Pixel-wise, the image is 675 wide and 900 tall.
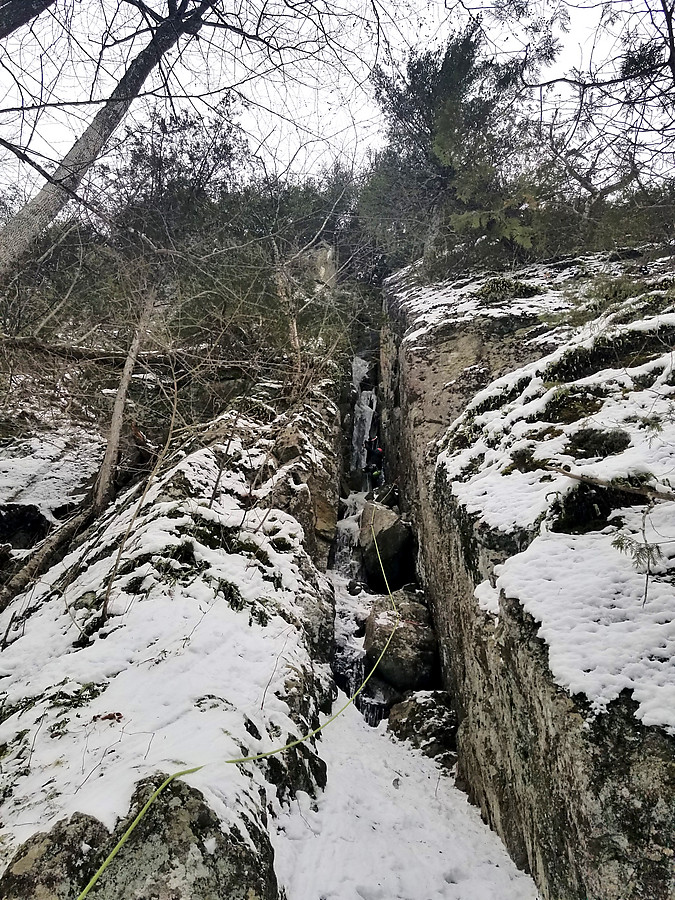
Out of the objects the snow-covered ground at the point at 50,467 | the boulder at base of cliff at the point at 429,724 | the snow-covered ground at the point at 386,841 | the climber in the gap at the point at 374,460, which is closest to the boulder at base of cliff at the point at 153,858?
the snow-covered ground at the point at 386,841

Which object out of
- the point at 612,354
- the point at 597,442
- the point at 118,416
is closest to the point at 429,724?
the point at 597,442

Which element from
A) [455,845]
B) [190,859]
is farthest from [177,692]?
[455,845]

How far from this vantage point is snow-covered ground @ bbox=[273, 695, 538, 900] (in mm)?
3344

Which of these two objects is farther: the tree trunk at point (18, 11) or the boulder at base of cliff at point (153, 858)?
the tree trunk at point (18, 11)

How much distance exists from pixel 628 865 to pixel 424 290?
12703mm

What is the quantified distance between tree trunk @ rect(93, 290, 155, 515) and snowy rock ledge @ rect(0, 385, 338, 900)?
64cm

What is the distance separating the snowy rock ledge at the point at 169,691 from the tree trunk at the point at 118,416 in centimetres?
64

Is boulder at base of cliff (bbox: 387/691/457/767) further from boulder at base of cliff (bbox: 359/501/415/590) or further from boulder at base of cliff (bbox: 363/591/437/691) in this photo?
boulder at base of cliff (bbox: 359/501/415/590)

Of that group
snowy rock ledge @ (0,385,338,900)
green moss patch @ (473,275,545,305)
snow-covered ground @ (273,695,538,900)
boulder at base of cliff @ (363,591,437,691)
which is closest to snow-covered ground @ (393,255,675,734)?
snow-covered ground @ (273,695,538,900)

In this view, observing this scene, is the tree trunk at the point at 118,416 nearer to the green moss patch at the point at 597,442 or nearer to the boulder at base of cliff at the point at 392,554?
the boulder at base of cliff at the point at 392,554

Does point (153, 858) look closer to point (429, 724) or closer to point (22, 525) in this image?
point (429, 724)

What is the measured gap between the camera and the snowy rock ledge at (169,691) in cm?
255

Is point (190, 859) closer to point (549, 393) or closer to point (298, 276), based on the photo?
point (549, 393)

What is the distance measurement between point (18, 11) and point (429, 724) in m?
7.21
